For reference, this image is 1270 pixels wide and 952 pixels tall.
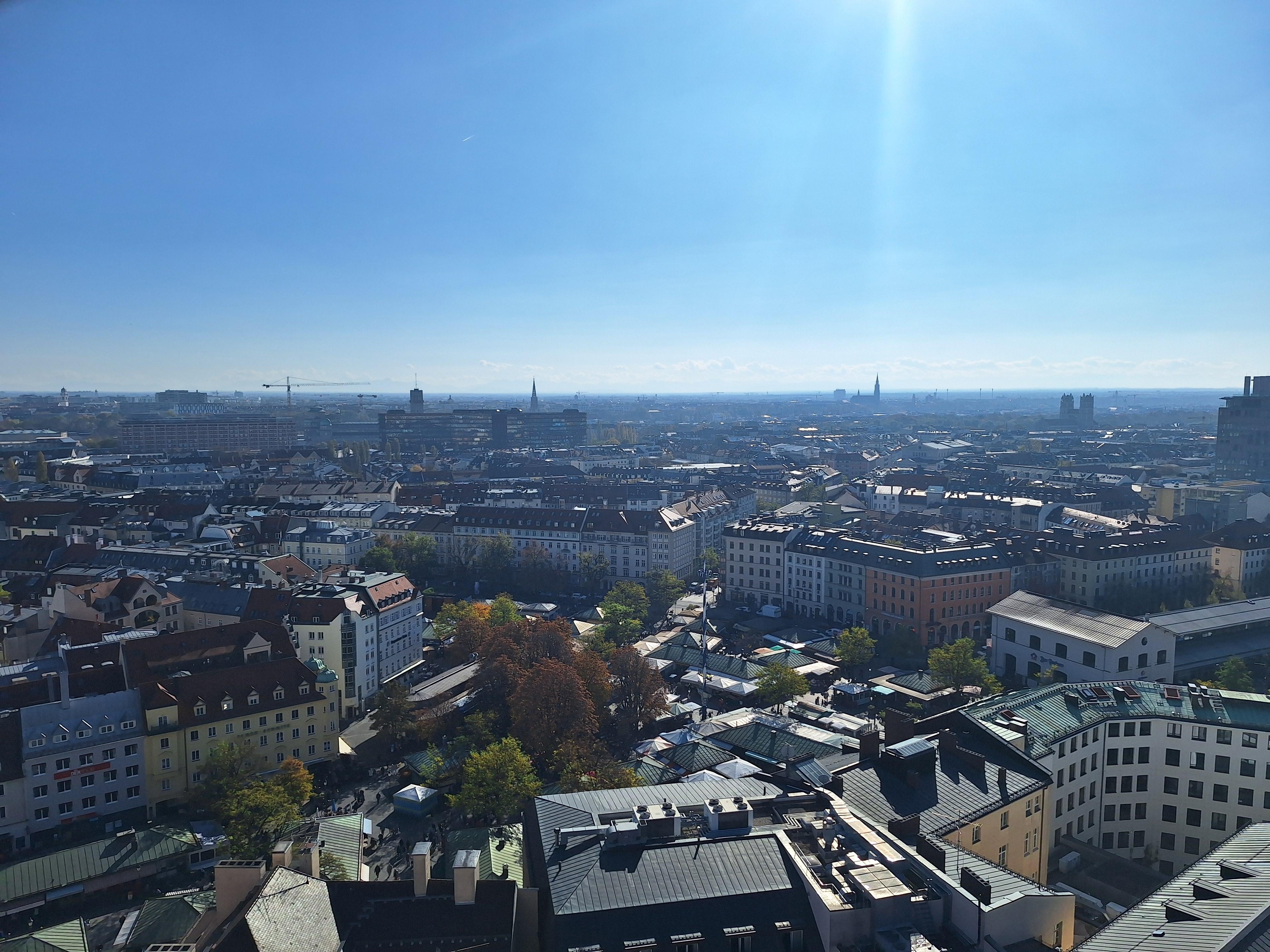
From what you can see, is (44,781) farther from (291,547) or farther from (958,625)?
(958,625)

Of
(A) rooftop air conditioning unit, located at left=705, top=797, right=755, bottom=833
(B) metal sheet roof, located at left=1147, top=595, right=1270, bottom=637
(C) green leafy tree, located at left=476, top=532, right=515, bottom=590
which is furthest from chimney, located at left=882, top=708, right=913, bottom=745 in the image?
(C) green leafy tree, located at left=476, top=532, right=515, bottom=590

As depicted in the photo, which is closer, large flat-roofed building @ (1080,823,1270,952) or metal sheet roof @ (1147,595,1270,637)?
large flat-roofed building @ (1080,823,1270,952)

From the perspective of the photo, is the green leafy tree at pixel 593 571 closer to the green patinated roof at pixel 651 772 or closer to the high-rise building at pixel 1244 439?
the green patinated roof at pixel 651 772

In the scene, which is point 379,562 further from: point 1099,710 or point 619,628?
point 1099,710

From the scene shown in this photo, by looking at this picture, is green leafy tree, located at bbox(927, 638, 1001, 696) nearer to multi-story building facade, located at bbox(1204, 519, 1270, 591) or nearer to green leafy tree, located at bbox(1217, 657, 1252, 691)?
green leafy tree, located at bbox(1217, 657, 1252, 691)

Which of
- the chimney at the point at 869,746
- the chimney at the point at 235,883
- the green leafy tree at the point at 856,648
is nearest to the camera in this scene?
the chimney at the point at 235,883

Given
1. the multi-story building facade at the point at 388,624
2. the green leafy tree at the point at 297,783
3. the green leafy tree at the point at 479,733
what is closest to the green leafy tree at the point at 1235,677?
the green leafy tree at the point at 479,733

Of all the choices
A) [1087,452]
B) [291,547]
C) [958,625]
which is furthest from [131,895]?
[1087,452]
